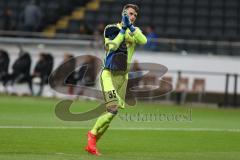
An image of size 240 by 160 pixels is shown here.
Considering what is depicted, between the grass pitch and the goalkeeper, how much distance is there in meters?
0.46

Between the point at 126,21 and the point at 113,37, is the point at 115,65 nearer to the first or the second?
the point at 113,37

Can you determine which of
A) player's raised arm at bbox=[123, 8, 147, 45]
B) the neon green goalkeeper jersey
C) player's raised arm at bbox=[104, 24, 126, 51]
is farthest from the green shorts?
player's raised arm at bbox=[123, 8, 147, 45]

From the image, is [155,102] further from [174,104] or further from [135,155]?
[135,155]

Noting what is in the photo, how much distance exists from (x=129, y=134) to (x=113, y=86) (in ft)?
12.0

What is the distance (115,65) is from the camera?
1288cm

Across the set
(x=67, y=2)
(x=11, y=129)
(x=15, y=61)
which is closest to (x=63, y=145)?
(x=11, y=129)

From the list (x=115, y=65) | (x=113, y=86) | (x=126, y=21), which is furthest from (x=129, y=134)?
(x=126, y=21)

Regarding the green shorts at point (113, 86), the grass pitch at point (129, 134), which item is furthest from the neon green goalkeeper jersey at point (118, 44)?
the grass pitch at point (129, 134)

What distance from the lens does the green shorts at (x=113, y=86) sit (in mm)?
12609

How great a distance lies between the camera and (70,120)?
767 inches

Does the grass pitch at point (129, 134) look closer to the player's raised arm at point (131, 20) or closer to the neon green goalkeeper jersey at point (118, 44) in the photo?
the neon green goalkeeper jersey at point (118, 44)

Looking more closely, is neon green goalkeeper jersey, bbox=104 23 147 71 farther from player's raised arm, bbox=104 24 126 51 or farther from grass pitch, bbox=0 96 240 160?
grass pitch, bbox=0 96 240 160

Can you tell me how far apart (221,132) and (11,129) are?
4.68m

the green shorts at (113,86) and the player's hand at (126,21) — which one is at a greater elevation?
the player's hand at (126,21)
